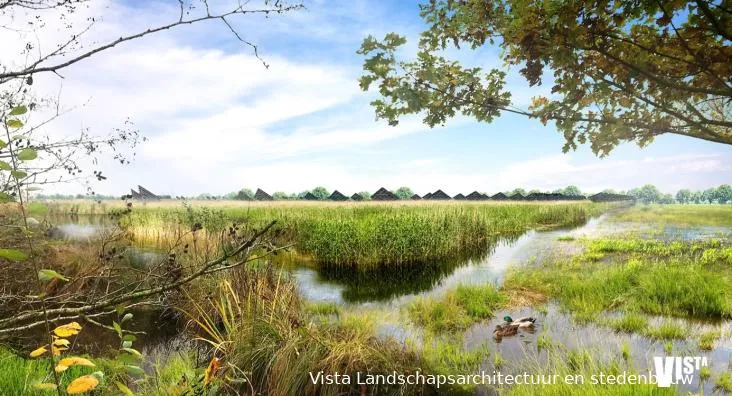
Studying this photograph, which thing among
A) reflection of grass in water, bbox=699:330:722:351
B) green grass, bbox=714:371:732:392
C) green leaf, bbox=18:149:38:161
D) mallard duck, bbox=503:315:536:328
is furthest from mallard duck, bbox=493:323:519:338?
green leaf, bbox=18:149:38:161

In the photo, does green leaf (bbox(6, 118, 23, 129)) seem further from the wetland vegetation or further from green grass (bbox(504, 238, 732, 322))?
green grass (bbox(504, 238, 732, 322))

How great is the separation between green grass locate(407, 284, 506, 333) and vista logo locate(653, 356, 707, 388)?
3.27 metres

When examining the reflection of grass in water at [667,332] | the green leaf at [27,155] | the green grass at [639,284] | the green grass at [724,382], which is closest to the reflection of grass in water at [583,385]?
the green grass at [724,382]

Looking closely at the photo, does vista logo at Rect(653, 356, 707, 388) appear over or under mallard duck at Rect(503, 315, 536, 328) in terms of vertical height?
over

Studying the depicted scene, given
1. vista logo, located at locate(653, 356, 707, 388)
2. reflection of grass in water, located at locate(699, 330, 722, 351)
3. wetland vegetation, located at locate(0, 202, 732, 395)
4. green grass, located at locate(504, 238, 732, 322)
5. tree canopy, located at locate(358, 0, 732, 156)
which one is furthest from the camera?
green grass, located at locate(504, 238, 732, 322)

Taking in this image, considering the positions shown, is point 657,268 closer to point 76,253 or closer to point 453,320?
point 453,320

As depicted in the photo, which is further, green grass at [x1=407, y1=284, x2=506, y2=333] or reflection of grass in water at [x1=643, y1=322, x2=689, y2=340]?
green grass at [x1=407, y1=284, x2=506, y2=333]

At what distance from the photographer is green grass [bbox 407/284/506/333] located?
25.2 ft

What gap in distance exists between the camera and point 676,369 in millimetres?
4836

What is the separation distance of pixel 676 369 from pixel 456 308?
12.6 ft

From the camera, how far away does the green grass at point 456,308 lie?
7.67m

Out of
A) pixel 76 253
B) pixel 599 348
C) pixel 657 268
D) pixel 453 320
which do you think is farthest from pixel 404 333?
pixel 76 253

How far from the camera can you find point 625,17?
288 centimetres

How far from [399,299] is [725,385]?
6056 millimetres
